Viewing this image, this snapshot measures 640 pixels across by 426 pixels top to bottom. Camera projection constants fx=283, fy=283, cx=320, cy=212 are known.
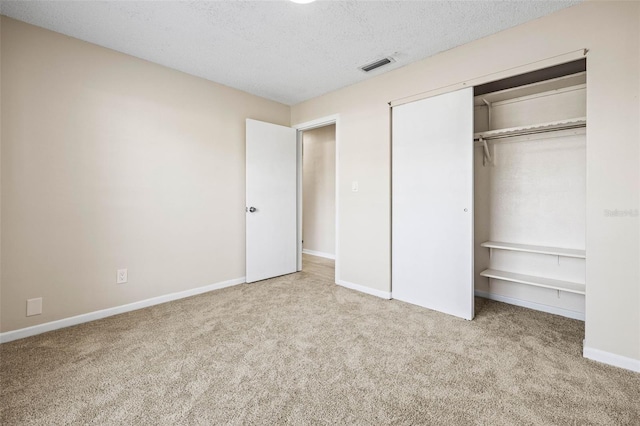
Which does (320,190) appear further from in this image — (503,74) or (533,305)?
(533,305)

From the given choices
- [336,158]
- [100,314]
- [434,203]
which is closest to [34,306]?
Answer: [100,314]

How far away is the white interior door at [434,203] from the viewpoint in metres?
2.54

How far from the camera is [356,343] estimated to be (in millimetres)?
2113

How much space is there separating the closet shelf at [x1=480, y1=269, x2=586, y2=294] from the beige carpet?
313mm

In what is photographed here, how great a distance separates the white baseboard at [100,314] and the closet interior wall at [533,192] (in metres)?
3.08

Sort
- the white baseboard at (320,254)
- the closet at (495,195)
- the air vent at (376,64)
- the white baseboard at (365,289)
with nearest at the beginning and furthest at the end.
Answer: the closet at (495,195) < the air vent at (376,64) < the white baseboard at (365,289) < the white baseboard at (320,254)

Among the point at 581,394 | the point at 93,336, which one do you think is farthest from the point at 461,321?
the point at 93,336

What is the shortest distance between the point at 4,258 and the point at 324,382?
2.50m

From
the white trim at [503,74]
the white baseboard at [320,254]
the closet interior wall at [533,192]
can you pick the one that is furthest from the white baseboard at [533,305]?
the white baseboard at [320,254]

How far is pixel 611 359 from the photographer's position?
183 centimetres

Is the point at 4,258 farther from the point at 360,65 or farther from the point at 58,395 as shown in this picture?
the point at 360,65

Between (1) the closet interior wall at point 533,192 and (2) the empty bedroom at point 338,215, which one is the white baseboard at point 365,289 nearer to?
(2) the empty bedroom at point 338,215

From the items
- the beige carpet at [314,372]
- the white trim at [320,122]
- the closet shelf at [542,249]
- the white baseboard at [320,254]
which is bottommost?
the beige carpet at [314,372]

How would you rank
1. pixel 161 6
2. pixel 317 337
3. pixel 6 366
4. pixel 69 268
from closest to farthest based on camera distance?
1. pixel 6 366
2. pixel 161 6
3. pixel 317 337
4. pixel 69 268
